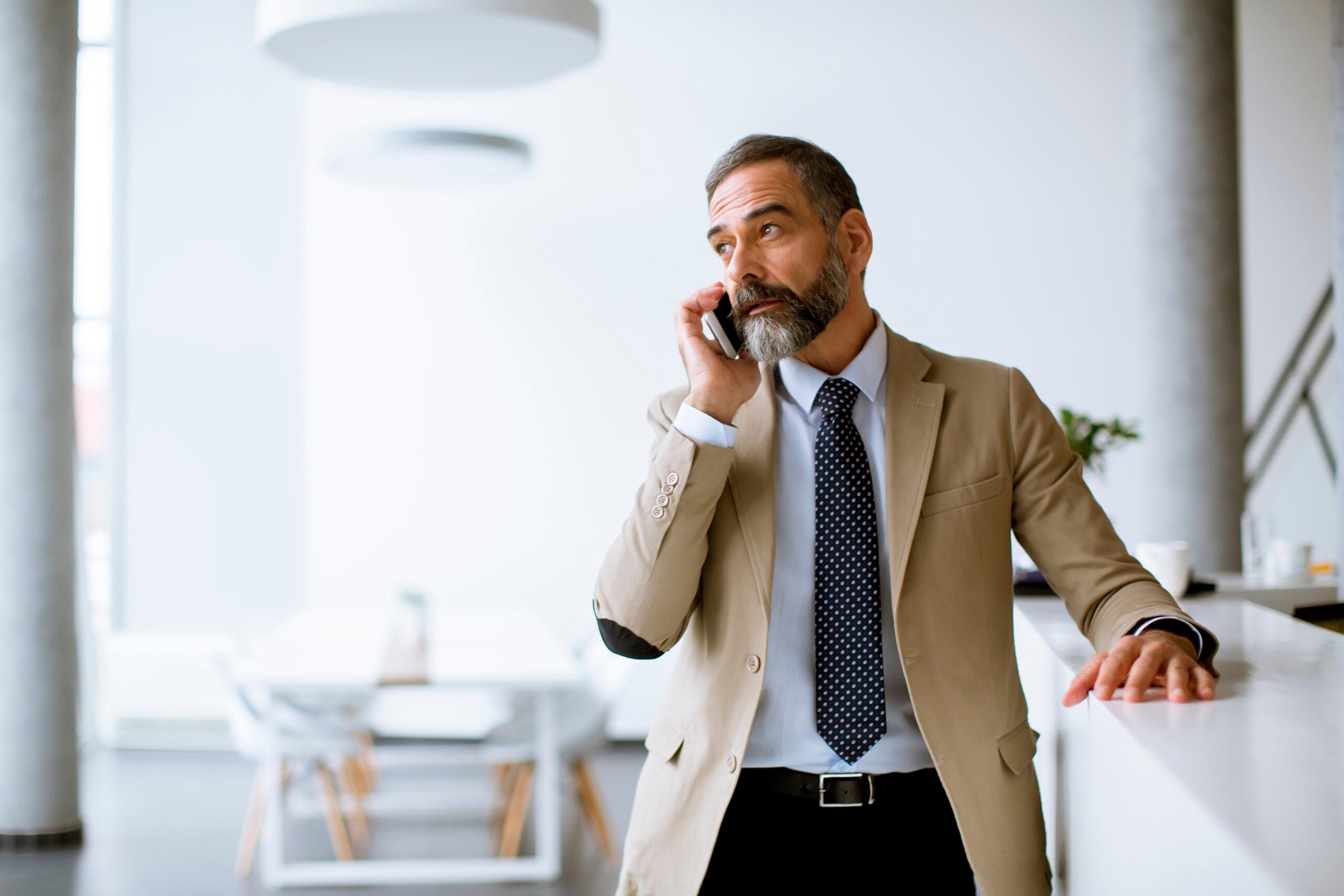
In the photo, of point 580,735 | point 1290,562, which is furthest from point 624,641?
point 580,735

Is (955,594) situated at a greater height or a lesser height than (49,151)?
lesser

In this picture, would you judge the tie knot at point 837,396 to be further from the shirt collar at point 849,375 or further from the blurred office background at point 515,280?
the blurred office background at point 515,280

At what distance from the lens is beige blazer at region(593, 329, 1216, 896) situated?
1842 mm

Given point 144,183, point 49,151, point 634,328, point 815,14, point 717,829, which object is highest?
point 815,14

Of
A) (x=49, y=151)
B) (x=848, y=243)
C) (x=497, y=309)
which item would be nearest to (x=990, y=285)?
(x=497, y=309)

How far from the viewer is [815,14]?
7.57 meters

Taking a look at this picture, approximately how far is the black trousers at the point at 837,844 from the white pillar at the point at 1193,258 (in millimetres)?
4069

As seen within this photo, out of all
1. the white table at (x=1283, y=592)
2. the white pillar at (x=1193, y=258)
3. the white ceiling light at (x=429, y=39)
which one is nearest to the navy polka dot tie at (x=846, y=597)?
the white table at (x=1283, y=592)

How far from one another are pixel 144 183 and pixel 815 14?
4.26 meters

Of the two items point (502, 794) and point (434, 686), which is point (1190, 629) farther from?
point (502, 794)

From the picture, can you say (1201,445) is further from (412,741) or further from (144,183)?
(144,183)

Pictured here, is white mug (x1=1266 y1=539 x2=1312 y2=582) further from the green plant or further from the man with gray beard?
the man with gray beard

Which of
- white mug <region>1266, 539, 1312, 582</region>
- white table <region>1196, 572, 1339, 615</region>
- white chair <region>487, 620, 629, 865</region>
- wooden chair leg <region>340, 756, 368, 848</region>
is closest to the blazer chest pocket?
white table <region>1196, 572, 1339, 615</region>

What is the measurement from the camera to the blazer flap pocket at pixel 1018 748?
185 cm
